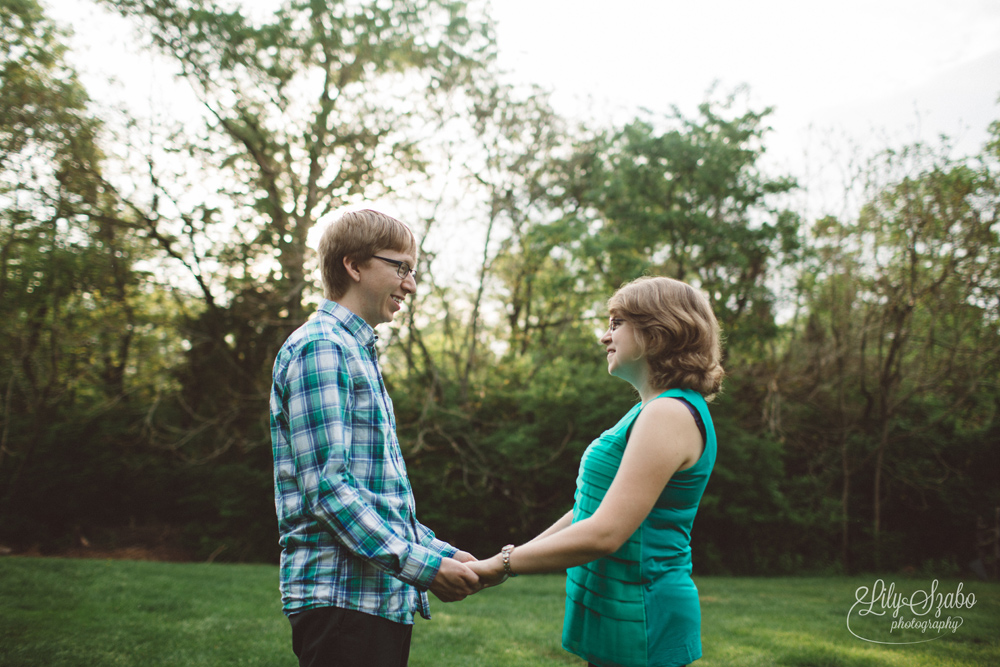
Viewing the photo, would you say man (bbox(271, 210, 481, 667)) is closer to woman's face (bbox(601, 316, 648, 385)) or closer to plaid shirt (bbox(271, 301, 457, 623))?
plaid shirt (bbox(271, 301, 457, 623))

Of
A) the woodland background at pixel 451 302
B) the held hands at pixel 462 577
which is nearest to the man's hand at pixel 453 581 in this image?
the held hands at pixel 462 577

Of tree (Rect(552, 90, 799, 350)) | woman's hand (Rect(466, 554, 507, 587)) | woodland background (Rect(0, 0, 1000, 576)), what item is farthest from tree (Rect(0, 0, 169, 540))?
woman's hand (Rect(466, 554, 507, 587))

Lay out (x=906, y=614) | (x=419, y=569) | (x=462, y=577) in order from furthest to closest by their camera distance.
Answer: (x=906, y=614) → (x=462, y=577) → (x=419, y=569)

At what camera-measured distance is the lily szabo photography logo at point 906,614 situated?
228 inches

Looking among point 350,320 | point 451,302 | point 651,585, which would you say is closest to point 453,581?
point 651,585

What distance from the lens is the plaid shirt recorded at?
165 centimetres

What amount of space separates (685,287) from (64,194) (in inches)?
517

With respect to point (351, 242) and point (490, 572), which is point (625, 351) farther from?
Answer: point (351, 242)

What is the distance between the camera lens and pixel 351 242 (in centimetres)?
195

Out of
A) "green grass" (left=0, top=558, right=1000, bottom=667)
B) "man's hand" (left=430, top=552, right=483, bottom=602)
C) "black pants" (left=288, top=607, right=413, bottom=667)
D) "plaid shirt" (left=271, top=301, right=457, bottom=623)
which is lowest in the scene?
"green grass" (left=0, top=558, right=1000, bottom=667)

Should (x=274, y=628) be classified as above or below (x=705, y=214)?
below

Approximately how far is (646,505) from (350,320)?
40.9 inches

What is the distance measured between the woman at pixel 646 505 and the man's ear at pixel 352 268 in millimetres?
847

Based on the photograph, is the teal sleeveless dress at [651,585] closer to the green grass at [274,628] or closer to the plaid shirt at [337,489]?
the plaid shirt at [337,489]
